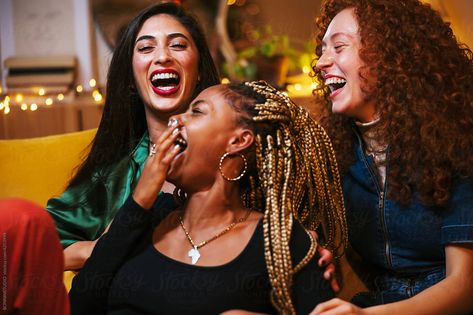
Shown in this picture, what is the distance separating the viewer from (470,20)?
3.21 meters

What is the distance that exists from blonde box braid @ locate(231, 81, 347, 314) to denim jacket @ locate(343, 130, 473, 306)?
98 millimetres

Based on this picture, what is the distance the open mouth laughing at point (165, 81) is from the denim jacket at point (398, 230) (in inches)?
22.6

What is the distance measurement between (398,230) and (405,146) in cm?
20

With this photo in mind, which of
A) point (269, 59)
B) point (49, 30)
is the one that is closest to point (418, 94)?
point (269, 59)

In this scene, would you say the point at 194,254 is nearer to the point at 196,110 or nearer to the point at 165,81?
the point at 196,110

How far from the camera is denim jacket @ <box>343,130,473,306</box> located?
1602 millimetres

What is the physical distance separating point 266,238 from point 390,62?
1.96 ft

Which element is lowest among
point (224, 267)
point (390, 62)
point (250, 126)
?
point (224, 267)

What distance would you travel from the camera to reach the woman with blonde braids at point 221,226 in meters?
1.40

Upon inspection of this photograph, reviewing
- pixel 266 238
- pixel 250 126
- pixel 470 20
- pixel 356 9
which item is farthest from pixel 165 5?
pixel 470 20

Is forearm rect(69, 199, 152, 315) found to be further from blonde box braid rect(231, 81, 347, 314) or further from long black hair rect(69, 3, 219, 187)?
long black hair rect(69, 3, 219, 187)

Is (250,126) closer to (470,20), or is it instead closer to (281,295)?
(281,295)

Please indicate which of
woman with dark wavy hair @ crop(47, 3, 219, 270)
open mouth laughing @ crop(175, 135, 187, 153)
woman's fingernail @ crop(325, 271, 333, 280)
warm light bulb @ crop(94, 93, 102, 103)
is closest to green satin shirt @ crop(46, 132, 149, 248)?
woman with dark wavy hair @ crop(47, 3, 219, 270)

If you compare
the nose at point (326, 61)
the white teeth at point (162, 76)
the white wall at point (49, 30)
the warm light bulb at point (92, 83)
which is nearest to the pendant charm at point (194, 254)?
the nose at point (326, 61)
